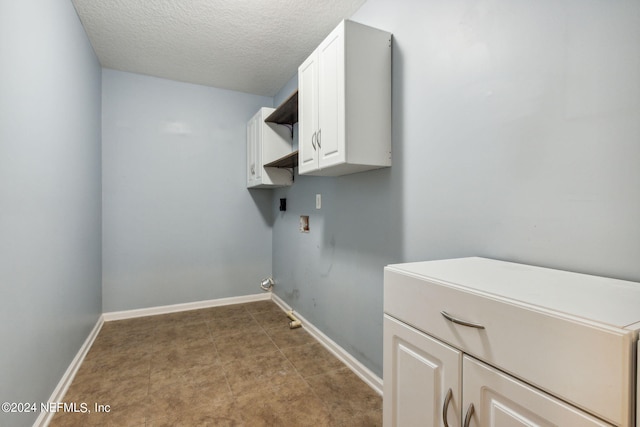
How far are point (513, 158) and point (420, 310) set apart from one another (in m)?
0.70

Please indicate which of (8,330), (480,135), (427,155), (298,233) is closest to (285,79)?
(298,233)

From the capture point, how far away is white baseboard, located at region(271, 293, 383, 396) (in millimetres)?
1939

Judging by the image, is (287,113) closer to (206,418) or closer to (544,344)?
(206,418)

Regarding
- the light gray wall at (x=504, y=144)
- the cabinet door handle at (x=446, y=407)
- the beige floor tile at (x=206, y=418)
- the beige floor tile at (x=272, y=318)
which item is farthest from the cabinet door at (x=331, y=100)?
the beige floor tile at (x=272, y=318)

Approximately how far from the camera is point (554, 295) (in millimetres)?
767

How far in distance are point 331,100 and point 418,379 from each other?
4.80 feet

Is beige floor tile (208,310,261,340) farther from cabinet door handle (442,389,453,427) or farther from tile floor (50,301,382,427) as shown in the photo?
cabinet door handle (442,389,453,427)

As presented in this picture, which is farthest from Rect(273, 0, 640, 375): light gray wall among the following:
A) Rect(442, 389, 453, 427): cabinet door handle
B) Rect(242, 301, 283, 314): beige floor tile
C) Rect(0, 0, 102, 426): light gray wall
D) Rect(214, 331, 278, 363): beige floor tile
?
Rect(0, 0, 102, 426): light gray wall

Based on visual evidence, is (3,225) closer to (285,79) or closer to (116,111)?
(116,111)

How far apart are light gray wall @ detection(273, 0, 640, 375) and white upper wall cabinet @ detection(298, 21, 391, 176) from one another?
9cm

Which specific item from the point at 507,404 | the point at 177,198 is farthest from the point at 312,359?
the point at 177,198

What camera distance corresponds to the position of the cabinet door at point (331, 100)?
1669mm

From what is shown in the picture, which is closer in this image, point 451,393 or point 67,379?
point 451,393

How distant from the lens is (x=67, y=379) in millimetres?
1972
